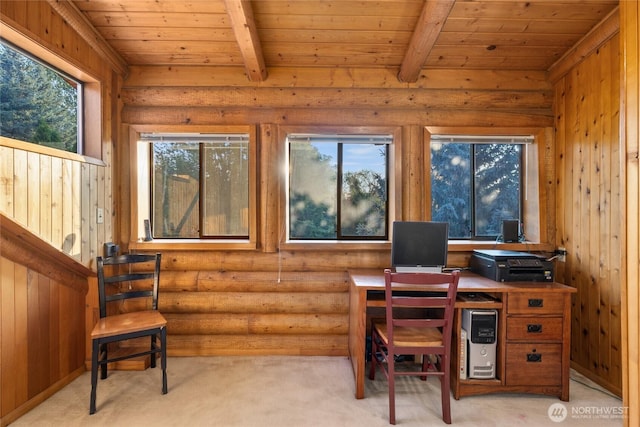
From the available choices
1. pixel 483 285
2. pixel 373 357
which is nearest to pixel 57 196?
pixel 373 357

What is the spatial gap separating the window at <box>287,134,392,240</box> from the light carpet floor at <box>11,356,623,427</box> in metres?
1.32

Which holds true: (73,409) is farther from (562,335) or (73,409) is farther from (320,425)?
(562,335)

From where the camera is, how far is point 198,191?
3.17 m

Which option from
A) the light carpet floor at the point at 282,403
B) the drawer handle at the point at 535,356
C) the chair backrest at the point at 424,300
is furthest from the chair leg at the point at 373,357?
the drawer handle at the point at 535,356

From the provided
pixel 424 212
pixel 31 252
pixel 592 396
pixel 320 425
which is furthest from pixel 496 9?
pixel 31 252

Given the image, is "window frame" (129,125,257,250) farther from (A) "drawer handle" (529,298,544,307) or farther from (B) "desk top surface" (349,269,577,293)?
(A) "drawer handle" (529,298,544,307)

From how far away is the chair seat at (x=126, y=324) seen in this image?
216cm

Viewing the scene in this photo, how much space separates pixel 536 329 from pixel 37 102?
161 inches

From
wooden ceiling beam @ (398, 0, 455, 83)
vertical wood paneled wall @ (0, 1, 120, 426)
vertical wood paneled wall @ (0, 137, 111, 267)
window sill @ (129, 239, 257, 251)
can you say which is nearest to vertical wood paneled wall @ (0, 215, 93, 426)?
vertical wood paneled wall @ (0, 1, 120, 426)

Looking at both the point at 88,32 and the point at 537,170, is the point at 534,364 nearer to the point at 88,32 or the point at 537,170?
the point at 537,170

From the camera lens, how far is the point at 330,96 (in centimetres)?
296

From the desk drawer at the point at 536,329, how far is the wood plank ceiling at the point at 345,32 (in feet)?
7.44

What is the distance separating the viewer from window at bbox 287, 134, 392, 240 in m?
3.17

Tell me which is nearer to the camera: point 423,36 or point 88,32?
point 423,36
